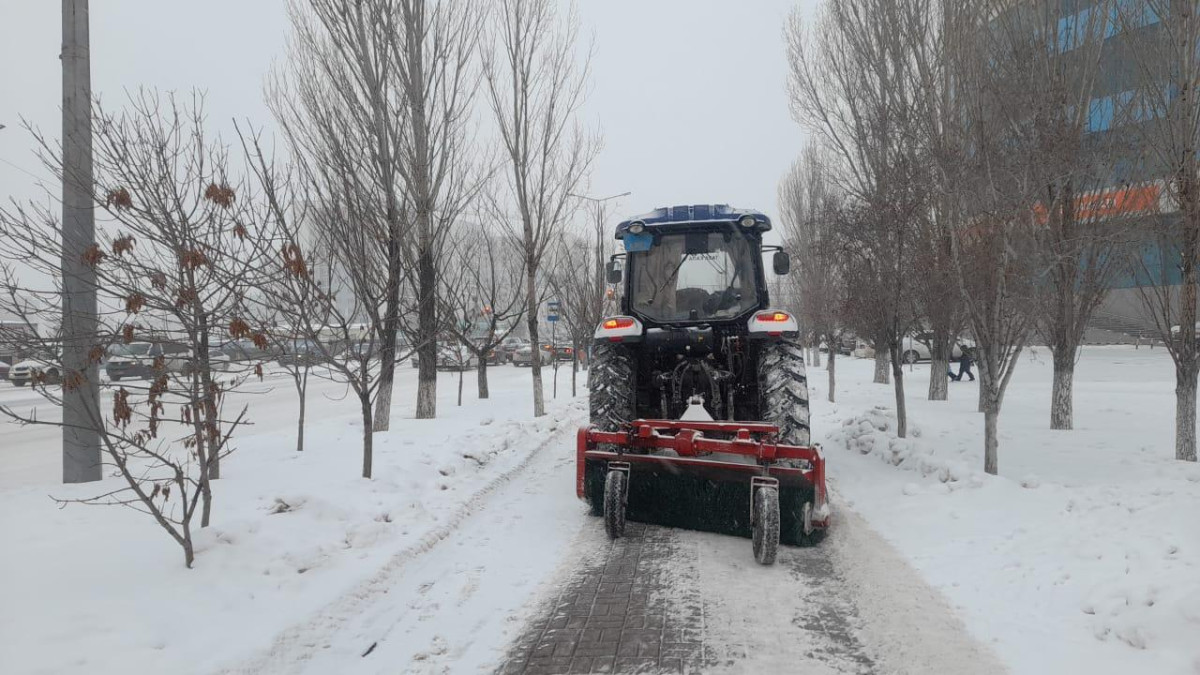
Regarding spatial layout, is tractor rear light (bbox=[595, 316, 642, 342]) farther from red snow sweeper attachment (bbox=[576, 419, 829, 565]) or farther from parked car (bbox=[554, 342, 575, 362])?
parked car (bbox=[554, 342, 575, 362])

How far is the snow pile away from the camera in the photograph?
646 centimetres

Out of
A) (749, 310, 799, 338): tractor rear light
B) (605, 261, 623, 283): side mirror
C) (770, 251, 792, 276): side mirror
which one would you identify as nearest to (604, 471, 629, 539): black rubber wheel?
(749, 310, 799, 338): tractor rear light

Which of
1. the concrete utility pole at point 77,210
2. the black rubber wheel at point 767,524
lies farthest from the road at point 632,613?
the concrete utility pole at point 77,210

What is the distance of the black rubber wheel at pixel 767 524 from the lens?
464 cm

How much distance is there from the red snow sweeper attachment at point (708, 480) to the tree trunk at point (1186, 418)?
4320 mm

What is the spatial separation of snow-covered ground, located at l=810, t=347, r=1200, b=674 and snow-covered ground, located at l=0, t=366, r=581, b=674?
3.79 m

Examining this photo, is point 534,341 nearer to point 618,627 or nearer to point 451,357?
point 451,357

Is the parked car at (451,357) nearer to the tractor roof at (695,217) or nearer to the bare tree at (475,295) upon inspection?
the bare tree at (475,295)

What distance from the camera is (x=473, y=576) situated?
15.1ft

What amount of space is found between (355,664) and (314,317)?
3.43 metres

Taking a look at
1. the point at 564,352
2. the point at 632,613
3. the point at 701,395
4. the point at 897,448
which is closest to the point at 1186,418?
the point at 897,448

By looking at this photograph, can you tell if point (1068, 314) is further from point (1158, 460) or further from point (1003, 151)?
point (1003, 151)

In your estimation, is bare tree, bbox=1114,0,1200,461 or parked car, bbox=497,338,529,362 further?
parked car, bbox=497,338,529,362

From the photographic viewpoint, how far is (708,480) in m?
5.24
